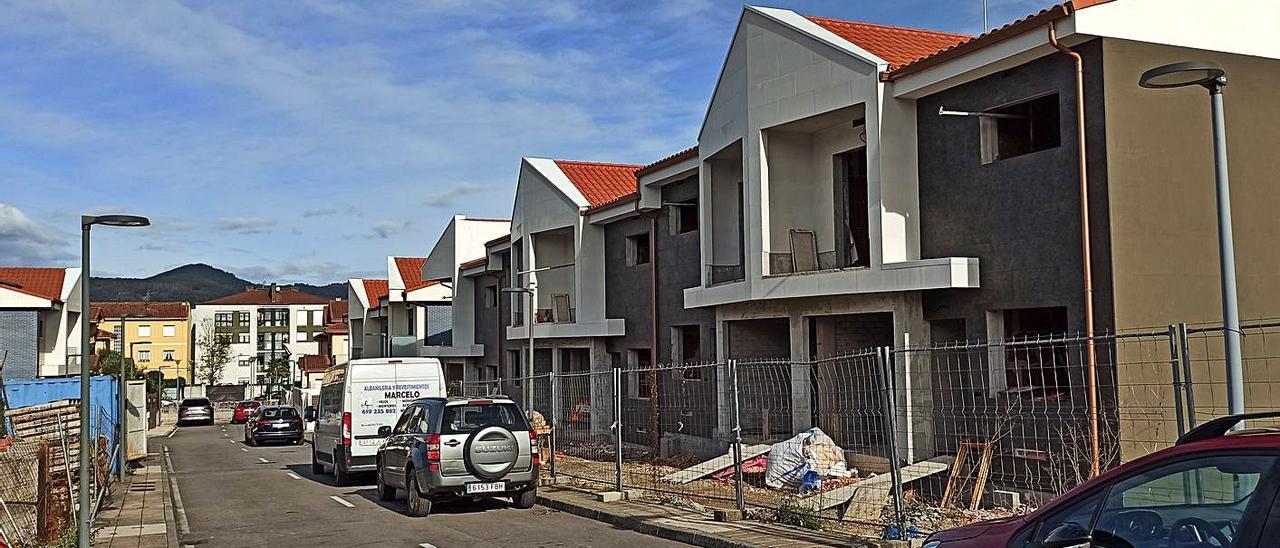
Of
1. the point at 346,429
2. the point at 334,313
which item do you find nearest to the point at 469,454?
the point at 346,429

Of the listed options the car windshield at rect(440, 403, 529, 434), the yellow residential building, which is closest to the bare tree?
the yellow residential building

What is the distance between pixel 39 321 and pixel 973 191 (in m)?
39.1

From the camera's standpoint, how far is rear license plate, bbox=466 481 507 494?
15773 mm

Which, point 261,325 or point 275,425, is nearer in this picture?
point 275,425

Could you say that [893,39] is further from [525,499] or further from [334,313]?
[334,313]

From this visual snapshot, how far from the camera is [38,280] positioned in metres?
48.7

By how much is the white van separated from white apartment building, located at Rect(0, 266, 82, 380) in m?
19.2

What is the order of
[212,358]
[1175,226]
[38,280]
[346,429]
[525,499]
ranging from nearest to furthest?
[1175,226]
[525,499]
[346,429]
[38,280]
[212,358]

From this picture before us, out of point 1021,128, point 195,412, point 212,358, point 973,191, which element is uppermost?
point 1021,128

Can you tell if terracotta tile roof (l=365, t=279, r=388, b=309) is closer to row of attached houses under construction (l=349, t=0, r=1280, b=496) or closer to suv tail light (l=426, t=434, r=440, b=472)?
row of attached houses under construction (l=349, t=0, r=1280, b=496)

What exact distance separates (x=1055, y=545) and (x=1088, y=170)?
1091cm

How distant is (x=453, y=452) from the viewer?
51.6 feet

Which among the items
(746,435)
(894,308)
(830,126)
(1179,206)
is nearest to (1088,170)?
(1179,206)

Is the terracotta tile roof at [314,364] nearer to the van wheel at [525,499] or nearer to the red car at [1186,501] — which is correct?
the van wheel at [525,499]
